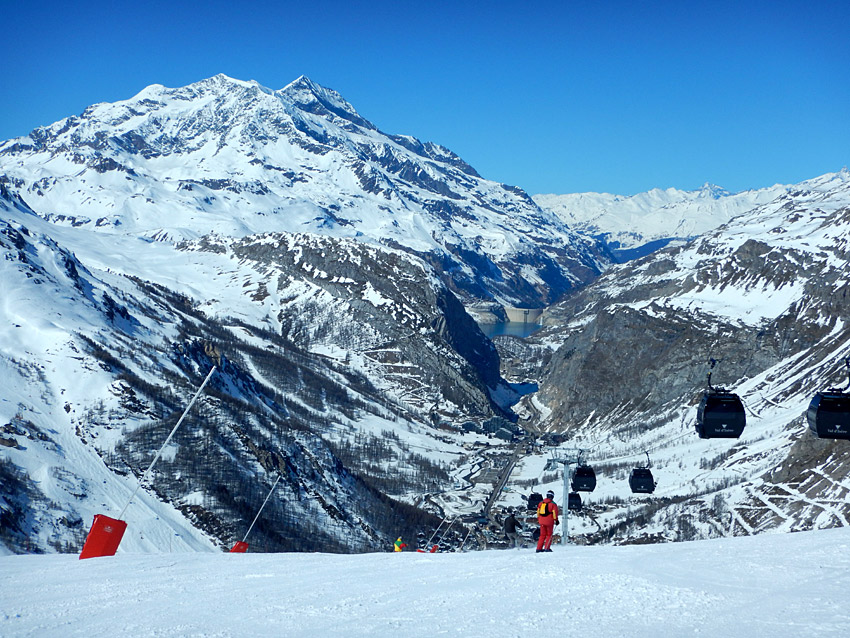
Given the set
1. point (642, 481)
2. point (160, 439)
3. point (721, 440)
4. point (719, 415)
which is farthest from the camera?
point (721, 440)

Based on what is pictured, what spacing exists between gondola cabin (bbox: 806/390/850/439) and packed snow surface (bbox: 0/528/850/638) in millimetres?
3198

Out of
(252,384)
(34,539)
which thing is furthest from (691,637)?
(252,384)

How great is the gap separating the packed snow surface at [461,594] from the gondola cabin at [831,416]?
10.5ft

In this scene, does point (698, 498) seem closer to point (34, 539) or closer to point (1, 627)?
point (34, 539)

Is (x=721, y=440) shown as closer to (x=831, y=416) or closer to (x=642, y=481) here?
(x=642, y=481)

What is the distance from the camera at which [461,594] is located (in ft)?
57.0

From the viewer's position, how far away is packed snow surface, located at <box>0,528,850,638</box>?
48.8 feet

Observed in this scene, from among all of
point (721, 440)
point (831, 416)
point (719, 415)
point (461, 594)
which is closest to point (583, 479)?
point (719, 415)

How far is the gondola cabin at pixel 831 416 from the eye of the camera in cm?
2488

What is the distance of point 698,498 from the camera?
4048 inches

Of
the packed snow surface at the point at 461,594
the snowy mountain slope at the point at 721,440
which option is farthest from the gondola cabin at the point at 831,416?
the snowy mountain slope at the point at 721,440

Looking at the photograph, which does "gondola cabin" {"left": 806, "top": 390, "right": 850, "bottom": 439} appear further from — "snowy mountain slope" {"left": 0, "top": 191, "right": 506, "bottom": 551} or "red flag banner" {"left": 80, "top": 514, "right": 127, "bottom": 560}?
"snowy mountain slope" {"left": 0, "top": 191, "right": 506, "bottom": 551}

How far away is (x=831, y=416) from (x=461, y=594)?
14.2m

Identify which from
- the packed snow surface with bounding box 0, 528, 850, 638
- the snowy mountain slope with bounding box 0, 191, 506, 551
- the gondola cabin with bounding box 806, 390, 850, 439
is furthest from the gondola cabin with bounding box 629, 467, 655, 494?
the snowy mountain slope with bounding box 0, 191, 506, 551
